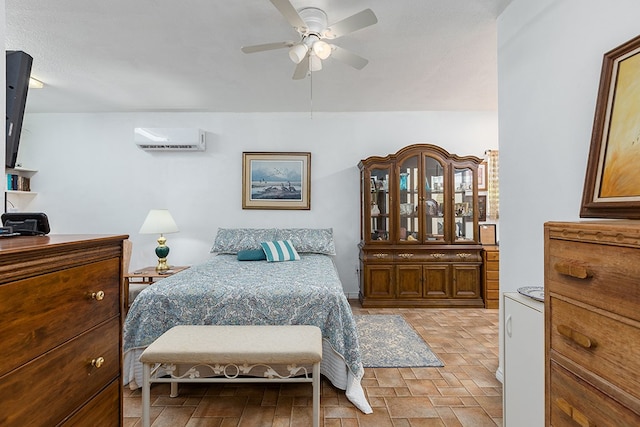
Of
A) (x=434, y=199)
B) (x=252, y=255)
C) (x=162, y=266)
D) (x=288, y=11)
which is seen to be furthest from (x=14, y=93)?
(x=434, y=199)

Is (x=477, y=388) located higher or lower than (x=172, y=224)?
lower

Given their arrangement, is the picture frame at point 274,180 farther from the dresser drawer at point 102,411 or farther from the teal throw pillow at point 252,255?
the dresser drawer at point 102,411

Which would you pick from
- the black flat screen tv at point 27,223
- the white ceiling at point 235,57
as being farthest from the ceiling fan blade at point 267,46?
the black flat screen tv at point 27,223

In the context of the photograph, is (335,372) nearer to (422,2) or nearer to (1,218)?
(1,218)

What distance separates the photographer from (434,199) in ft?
13.3

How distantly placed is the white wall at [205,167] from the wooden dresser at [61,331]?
10.9ft

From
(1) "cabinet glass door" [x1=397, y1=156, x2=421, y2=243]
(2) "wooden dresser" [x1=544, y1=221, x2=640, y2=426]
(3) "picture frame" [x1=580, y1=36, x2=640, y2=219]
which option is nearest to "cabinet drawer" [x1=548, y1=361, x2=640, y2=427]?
(2) "wooden dresser" [x1=544, y1=221, x2=640, y2=426]

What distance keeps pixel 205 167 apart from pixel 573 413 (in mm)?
4386

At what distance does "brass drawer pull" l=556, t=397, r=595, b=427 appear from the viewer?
88 centimetres

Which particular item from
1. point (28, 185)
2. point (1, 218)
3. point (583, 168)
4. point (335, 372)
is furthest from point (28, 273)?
point (28, 185)

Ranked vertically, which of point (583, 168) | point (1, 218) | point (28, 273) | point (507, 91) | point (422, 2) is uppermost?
point (422, 2)

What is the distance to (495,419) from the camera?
1.85 m

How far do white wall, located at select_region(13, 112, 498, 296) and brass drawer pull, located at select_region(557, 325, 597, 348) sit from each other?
3469 millimetres

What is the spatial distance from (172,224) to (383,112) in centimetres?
316
